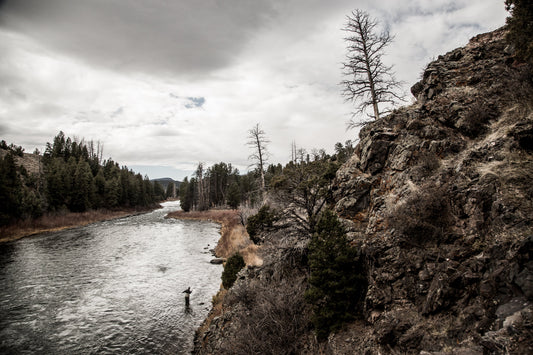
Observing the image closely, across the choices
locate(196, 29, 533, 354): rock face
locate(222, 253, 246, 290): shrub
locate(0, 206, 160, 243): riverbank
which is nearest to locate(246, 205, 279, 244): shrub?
locate(196, 29, 533, 354): rock face

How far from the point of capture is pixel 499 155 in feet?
21.8

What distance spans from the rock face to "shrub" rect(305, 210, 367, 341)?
1.14 feet

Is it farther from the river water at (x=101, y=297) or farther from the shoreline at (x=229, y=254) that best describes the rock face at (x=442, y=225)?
the river water at (x=101, y=297)

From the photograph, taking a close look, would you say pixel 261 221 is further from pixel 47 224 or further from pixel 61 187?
pixel 61 187

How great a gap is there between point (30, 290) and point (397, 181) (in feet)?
74.5

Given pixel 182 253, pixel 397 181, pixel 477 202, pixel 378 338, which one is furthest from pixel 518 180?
pixel 182 253

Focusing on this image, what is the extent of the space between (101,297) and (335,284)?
1586cm

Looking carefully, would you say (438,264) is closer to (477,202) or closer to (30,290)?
(477,202)

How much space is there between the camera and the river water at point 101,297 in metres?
11.5

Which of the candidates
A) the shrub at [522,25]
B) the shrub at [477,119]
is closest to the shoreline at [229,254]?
the shrub at [477,119]

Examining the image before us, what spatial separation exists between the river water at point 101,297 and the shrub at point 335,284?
7.10 m

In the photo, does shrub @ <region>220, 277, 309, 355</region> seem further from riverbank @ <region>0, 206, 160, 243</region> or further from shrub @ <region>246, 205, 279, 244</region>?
riverbank @ <region>0, 206, 160, 243</region>

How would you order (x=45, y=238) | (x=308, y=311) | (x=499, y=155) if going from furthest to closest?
(x=45, y=238) < (x=308, y=311) < (x=499, y=155)

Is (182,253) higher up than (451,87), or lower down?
lower down
